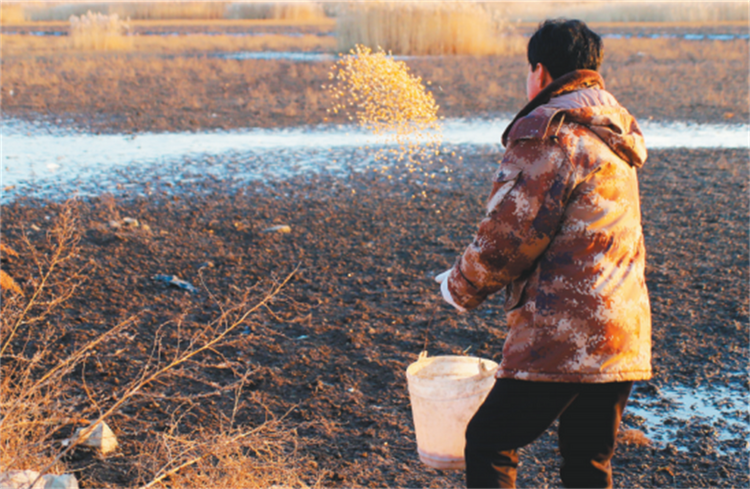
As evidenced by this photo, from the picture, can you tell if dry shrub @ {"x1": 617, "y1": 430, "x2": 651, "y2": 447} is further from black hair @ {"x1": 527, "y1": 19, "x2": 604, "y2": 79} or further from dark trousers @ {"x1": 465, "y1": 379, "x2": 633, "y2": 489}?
black hair @ {"x1": 527, "y1": 19, "x2": 604, "y2": 79}

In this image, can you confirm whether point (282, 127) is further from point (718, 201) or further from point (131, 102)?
point (718, 201)

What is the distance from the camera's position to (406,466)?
2879 millimetres

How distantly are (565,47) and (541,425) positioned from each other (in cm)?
98

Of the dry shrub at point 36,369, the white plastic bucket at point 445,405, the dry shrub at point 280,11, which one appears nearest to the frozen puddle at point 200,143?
the dry shrub at point 36,369

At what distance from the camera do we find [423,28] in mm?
17906

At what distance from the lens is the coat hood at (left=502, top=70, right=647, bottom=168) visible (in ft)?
5.84

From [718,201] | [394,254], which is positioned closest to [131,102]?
[394,254]

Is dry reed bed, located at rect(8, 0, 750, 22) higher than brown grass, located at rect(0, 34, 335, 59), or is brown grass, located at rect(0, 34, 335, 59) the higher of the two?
dry reed bed, located at rect(8, 0, 750, 22)

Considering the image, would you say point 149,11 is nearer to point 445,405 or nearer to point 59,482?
point 59,482

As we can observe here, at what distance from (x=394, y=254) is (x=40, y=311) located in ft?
8.02

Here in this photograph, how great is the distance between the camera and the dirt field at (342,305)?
9.67 feet

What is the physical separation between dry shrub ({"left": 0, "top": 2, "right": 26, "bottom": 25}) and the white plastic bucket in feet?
127

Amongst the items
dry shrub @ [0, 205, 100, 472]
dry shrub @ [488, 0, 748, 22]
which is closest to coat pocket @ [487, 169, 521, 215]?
dry shrub @ [0, 205, 100, 472]

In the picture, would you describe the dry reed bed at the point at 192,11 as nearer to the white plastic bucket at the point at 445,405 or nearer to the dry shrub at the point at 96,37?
the dry shrub at the point at 96,37
